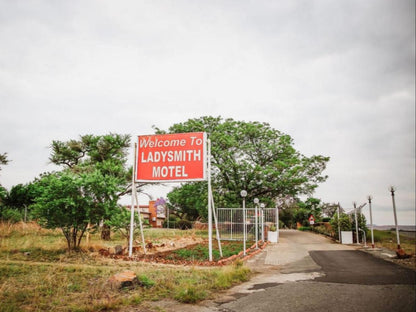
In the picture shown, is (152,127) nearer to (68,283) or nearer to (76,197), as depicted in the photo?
(76,197)

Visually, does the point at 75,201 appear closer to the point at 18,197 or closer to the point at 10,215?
Answer: the point at 10,215

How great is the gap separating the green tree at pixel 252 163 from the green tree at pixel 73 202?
553 inches

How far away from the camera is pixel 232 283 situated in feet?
24.0

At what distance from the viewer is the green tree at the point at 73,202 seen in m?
10.7

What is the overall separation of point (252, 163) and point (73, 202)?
61.7ft

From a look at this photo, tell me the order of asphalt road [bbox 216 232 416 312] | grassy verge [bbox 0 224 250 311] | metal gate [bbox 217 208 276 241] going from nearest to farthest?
asphalt road [bbox 216 232 416 312] → grassy verge [bbox 0 224 250 311] → metal gate [bbox 217 208 276 241]

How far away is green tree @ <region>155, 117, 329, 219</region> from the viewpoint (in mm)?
25062

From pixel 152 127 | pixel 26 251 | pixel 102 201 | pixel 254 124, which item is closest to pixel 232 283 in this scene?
pixel 102 201

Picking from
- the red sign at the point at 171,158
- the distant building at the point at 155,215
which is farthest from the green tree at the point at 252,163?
the distant building at the point at 155,215

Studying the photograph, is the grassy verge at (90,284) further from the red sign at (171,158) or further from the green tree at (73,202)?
the red sign at (171,158)

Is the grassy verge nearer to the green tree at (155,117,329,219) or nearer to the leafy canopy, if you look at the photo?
the leafy canopy

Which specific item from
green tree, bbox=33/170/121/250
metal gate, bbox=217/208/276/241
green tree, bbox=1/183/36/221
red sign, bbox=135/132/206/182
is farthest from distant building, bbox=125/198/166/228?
green tree, bbox=33/170/121/250

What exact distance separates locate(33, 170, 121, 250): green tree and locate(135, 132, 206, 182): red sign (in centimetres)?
151

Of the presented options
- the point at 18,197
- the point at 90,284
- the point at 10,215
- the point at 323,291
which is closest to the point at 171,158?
the point at 90,284
